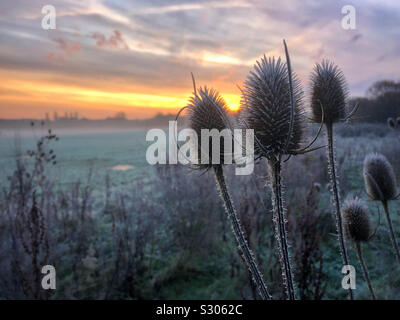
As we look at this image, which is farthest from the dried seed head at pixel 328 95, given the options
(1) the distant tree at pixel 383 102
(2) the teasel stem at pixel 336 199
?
(1) the distant tree at pixel 383 102

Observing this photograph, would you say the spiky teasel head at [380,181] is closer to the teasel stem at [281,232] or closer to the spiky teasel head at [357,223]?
the spiky teasel head at [357,223]

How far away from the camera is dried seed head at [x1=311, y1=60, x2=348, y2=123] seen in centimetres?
227

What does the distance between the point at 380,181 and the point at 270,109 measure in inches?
65.7

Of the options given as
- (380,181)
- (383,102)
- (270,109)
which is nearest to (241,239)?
(270,109)

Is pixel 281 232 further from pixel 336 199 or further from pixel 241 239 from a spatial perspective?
pixel 336 199

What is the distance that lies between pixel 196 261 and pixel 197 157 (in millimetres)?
3406

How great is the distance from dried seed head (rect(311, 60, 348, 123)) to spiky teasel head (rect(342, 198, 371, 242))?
32.4 inches

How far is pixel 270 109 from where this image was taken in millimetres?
1683

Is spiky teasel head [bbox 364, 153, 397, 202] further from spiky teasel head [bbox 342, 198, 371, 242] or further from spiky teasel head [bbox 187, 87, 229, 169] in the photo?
spiky teasel head [bbox 187, 87, 229, 169]

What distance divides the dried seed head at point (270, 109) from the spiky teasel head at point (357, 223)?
3.62 ft

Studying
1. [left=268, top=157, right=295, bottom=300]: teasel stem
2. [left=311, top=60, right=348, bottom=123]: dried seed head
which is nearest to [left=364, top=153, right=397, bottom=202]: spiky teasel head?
[left=311, top=60, right=348, bottom=123]: dried seed head
